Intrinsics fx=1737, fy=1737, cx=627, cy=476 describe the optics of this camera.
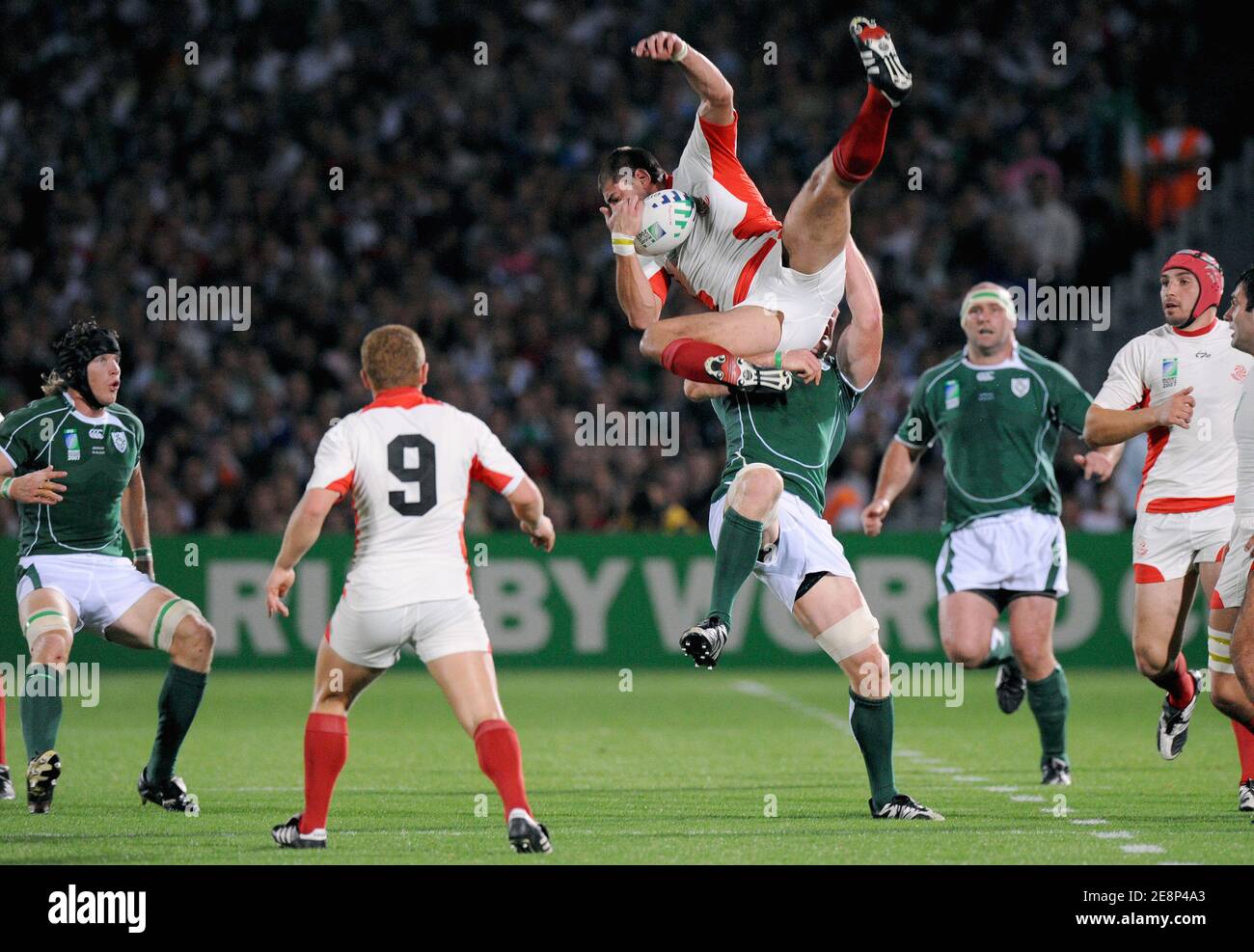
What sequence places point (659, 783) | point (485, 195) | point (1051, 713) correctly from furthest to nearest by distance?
point (485, 195) < point (659, 783) < point (1051, 713)

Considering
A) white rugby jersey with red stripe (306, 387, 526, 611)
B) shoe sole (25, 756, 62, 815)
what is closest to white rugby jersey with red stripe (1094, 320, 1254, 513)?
white rugby jersey with red stripe (306, 387, 526, 611)

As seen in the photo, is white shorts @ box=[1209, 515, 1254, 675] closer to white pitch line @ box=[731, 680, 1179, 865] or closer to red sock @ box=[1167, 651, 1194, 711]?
white pitch line @ box=[731, 680, 1179, 865]

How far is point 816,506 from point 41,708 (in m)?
3.88

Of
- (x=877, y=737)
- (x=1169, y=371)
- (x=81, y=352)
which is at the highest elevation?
(x=81, y=352)

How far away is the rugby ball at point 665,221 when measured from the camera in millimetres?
7582

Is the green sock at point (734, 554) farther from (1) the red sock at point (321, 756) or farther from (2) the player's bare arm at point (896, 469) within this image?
(2) the player's bare arm at point (896, 469)

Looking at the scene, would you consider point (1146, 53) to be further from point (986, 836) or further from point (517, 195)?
point (986, 836)

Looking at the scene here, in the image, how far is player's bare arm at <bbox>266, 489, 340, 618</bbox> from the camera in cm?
646

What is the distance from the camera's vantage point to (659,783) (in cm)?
941

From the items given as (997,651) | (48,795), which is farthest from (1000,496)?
(48,795)

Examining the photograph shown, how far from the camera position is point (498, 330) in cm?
1877

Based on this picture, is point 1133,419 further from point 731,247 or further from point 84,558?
point 84,558

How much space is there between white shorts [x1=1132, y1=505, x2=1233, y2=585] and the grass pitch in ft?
3.69

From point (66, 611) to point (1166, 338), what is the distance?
5625 mm
